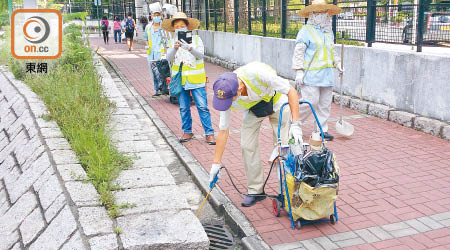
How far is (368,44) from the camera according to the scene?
8.73 meters

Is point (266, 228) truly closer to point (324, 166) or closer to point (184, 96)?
point (324, 166)

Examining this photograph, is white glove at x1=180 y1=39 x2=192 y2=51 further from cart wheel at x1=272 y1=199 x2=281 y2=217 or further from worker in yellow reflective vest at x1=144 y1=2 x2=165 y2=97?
worker in yellow reflective vest at x1=144 y1=2 x2=165 y2=97

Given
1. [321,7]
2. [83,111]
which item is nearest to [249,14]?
[321,7]

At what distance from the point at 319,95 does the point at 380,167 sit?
1641 mm

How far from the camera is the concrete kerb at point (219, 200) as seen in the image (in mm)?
4250

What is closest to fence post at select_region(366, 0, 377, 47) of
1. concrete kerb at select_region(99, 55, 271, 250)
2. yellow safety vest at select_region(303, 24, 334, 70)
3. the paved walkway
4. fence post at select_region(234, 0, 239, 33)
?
the paved walkway

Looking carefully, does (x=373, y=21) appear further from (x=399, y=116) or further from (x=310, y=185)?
(x=310, y=185)

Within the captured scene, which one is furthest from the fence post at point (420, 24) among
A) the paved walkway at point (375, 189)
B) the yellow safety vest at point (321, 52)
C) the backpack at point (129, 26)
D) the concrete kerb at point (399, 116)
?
the backpack at point (129, 26)

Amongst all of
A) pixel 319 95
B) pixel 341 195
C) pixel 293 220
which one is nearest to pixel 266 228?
pixel 293 220

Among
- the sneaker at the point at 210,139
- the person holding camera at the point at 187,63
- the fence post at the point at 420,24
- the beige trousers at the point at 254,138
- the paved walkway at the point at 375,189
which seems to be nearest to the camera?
the paved walkway at the point at 375,189

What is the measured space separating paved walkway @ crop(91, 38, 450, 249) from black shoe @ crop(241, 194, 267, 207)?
2.5 inches

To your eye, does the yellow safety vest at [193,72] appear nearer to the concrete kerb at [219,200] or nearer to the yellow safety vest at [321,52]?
the concrete kerb at [219,200]

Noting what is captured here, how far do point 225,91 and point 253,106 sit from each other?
27.2 inches

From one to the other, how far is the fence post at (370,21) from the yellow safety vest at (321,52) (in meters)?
2.16
